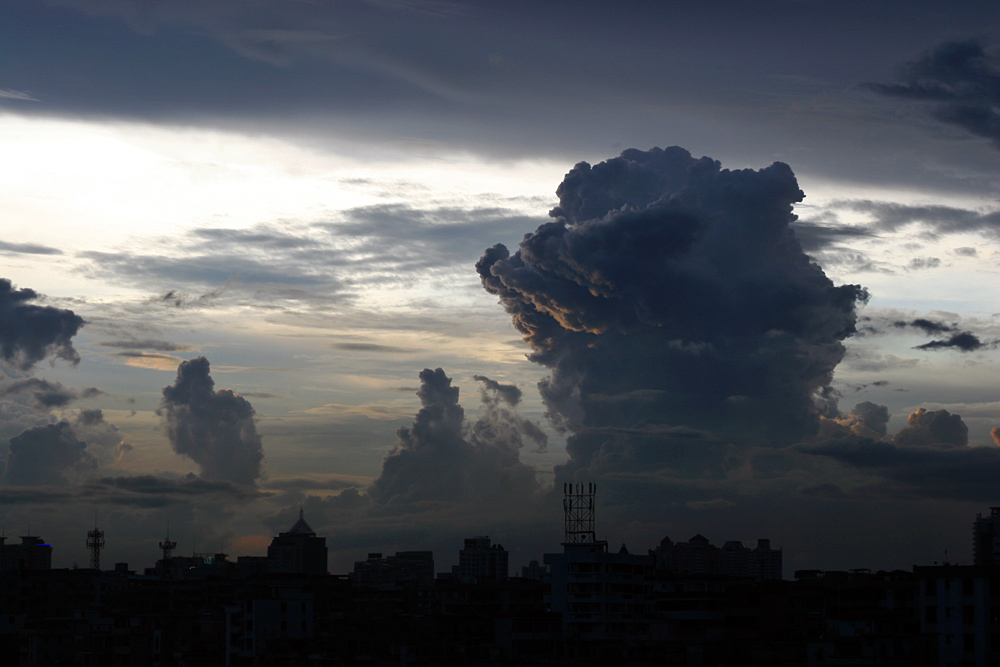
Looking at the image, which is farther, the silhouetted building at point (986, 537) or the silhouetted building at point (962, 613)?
the silhouetted building at point (986, 537)

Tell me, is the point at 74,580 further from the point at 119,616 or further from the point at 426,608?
the point at 426,608

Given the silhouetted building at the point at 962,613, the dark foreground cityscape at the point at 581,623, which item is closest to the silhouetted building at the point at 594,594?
the dark foreground cityscape at the point at 581,623

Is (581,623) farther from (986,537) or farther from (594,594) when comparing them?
(986,537)

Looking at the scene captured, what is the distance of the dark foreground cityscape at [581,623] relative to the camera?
246ft

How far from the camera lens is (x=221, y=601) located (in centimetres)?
13275

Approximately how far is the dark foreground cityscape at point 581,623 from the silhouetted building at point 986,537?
115cm

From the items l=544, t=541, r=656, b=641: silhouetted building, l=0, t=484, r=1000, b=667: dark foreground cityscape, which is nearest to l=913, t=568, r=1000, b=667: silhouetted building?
l=0, t=484, r=1000, b=667: dark foreground cityscape

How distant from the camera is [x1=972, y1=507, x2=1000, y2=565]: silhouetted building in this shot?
12538 cm

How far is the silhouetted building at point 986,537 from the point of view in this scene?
125375mm

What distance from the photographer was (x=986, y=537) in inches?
5241

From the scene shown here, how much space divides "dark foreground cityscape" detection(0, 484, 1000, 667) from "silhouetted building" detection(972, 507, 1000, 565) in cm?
115

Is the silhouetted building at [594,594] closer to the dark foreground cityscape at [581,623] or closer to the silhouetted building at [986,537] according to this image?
the dark foreground cityscape at [581,623]

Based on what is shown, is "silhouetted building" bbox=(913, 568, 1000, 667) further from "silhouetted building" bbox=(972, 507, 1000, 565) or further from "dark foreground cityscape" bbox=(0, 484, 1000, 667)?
"silhouetted building" bbox=(972, 507, 1000, 565)

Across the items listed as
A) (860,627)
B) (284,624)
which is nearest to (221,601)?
(284,624)
